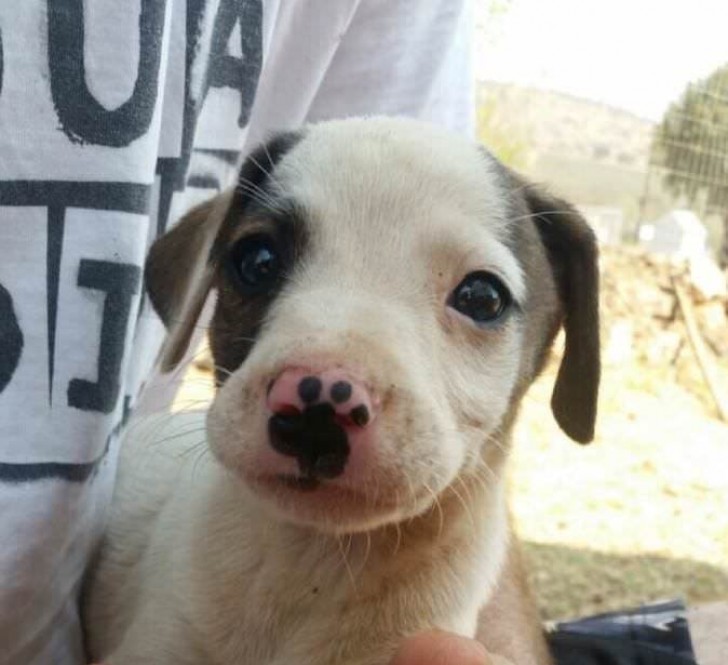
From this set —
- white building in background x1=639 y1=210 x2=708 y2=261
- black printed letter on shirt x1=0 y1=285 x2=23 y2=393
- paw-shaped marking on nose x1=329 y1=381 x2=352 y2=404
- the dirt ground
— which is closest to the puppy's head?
paw-shaped marking on nose x1=329 y1=381 x2=352 y2=404

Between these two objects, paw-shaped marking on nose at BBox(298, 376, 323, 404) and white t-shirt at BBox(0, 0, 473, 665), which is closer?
paw-shaped marking on nose at BBox(298, 376, 323, 404)

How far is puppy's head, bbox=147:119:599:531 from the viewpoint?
38.5 inches

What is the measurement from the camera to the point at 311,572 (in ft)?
4.19

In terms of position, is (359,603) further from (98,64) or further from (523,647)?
(98,64)

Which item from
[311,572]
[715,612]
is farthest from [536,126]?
[311,572]

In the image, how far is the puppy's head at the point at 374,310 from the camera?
0.98 m

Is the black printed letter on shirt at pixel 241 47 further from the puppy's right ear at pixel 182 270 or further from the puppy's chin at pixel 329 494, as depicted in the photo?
the puppy's chin at pixel 329 494

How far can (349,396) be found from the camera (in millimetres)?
928

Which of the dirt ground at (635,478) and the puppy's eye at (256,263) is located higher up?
the puppy's eye at (256,263)

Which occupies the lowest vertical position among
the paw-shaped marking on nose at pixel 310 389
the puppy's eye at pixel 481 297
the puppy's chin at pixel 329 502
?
the puppy's chin at pixel 329 502

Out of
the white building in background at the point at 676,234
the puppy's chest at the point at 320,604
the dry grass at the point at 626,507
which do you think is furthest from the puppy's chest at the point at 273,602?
the white building in background at the point at 676,234

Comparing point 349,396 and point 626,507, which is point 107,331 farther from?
point 626,507

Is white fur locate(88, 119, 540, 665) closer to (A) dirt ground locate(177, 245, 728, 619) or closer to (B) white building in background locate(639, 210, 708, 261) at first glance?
(A) dirt ground locate(177, 245, 728, 619)

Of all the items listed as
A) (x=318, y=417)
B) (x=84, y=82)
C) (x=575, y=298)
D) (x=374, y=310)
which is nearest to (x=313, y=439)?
(x=318, y=417)
